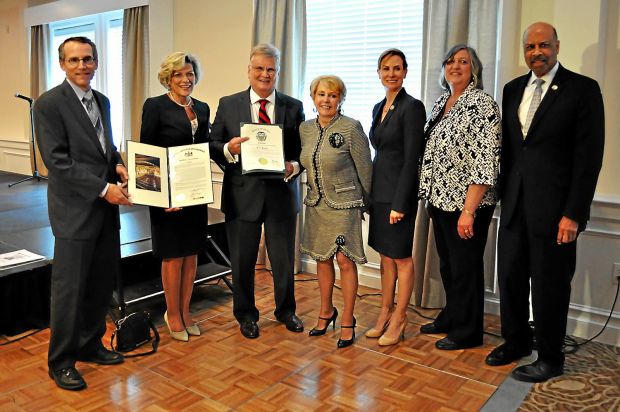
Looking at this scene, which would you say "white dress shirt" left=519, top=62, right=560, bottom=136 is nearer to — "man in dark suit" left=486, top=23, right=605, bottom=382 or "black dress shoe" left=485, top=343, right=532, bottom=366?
"man in dark suit" left=486, top=23, right=605, bottom=382

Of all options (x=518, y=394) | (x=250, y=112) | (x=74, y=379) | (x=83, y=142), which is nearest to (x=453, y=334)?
(x=518, y=394)

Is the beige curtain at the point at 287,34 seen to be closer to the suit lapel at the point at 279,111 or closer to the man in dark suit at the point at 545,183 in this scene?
the suit lapel at the point at 279,111

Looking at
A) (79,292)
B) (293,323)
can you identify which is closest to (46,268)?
(79,292)

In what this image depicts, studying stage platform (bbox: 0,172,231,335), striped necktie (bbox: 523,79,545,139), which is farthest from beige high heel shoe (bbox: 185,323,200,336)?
striped necktie (bbox: 523,79,545,139)

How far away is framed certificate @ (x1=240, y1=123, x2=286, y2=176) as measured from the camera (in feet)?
9.57

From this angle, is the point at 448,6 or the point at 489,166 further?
the point at 448,6

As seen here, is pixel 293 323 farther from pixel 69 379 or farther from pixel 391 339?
pixel 69 379

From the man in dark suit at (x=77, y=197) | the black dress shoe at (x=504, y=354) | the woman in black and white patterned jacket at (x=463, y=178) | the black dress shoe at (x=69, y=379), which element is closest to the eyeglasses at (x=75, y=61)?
the man in dark suit at (x=77, y=197)

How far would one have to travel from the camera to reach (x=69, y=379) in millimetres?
2602

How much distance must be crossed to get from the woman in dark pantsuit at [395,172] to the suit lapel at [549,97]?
54 centimetres

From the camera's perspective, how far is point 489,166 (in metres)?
2.67

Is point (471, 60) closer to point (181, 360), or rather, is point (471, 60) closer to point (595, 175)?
point (595, 175)

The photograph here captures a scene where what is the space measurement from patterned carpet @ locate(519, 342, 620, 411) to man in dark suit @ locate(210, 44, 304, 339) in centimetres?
147

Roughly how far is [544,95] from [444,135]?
1.59ft
